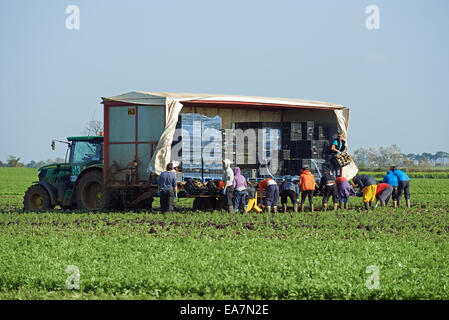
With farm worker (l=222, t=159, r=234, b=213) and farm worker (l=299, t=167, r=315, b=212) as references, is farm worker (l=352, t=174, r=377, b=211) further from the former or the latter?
farm worker (l=222, t=159, r=234, b=213)

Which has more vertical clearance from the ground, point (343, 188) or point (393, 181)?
point (393, 181)

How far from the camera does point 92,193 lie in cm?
2142

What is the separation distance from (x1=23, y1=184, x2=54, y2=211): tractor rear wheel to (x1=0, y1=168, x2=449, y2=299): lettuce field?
14.2 feet

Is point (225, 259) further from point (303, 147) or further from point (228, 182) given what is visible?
point (303, 147)

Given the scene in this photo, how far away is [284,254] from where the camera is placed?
1139cm

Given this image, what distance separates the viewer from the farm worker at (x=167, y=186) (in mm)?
18812

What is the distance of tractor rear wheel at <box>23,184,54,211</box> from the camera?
21781mm

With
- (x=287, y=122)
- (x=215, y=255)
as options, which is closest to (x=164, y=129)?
(x=287, y=122)

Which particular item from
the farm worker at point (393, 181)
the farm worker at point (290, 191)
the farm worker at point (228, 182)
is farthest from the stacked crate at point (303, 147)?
the farm worker at point (228, 182)

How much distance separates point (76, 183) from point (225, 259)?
11.5 m

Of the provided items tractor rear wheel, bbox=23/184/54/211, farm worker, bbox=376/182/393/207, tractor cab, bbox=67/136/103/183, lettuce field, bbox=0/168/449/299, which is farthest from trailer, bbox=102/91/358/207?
lettuce field, bbox=0/168/449/299

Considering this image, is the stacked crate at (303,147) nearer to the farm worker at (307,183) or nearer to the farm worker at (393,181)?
the farm worker at (307,183)

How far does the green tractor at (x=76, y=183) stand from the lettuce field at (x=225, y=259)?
3.75 m

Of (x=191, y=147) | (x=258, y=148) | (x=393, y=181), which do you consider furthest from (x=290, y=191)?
(x=393, y=181)
